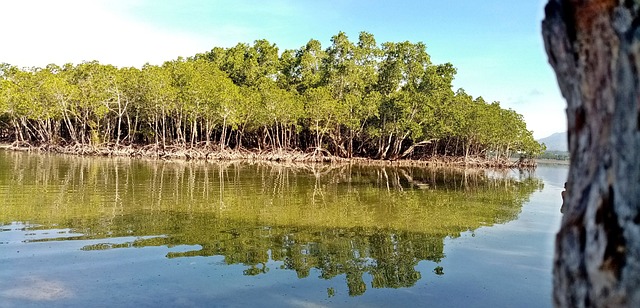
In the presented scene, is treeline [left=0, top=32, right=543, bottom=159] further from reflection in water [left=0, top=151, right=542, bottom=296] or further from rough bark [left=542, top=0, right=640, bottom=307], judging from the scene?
rough bark [left=542, top=0, right=640, bottom=307]

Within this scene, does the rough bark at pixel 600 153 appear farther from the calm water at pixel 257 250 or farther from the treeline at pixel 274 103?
the treeline at pixel 274 103

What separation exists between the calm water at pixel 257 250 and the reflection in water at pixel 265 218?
0.04 metres

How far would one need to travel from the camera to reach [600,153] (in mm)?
1558

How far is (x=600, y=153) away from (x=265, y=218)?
10.1 metres

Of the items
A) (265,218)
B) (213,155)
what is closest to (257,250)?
(265,218)

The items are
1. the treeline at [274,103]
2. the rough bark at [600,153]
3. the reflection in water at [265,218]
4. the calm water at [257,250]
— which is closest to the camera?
the rough bark at [600,153]

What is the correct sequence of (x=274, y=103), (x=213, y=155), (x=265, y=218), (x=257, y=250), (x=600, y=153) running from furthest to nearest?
(x=274, y=103), (x=213, y=155), (x=265, y=218), (x=257, y=250), (x=600, y=153)

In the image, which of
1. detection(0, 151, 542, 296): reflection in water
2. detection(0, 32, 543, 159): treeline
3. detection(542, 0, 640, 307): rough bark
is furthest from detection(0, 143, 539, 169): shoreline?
detection(542, 0, 640, 307): rough bark

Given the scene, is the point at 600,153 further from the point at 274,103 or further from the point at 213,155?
the point at 274,103

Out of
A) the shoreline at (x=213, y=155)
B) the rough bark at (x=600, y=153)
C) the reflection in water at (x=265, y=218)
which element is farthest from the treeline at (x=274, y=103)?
the rough bark at (x=600, y=153)

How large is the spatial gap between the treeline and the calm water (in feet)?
77.9

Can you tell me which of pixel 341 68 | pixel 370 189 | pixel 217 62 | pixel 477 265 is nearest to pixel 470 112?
pixel 341 68

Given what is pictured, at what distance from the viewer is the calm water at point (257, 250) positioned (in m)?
6.16

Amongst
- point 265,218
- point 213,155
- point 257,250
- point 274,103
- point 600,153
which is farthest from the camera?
point 274,103
